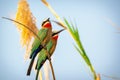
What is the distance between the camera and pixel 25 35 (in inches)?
35.3

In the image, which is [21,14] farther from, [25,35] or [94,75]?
[94,75]

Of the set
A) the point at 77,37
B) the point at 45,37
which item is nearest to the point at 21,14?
the point at 45,37

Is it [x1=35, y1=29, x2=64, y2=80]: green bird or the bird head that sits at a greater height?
the bird head

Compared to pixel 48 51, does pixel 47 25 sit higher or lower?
higher

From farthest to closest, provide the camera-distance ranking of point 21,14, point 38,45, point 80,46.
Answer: point 21,14, point 38,45, point 80,46

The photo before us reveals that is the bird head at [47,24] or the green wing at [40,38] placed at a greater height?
the bird head at [47,24]

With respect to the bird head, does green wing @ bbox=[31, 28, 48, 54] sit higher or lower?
lower

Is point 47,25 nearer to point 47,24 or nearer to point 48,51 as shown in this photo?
point 47,24

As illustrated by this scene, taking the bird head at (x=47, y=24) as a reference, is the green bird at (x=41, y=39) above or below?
below

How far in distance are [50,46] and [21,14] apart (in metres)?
0.18

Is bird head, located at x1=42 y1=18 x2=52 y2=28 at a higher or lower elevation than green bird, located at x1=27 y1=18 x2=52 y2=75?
→ higher

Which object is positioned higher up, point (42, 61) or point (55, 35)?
A: point (55, 35)

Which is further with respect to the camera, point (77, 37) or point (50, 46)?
point (50, 46)

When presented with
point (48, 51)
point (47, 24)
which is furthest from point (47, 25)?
point (48, 51)
